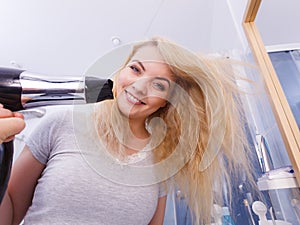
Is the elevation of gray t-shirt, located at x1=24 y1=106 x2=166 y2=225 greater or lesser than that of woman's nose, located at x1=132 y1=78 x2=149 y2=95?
lesser

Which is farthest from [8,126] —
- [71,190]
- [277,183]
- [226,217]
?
[226,217]

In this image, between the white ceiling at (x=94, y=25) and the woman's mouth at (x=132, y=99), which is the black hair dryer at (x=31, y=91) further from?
the white ceiling at (x=94, y=25)

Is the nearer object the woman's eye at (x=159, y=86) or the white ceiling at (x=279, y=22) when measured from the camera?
Result: the woman's eye at (x=159, y=86)

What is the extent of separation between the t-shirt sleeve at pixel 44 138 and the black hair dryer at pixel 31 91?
158mm

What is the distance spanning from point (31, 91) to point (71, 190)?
0.24m

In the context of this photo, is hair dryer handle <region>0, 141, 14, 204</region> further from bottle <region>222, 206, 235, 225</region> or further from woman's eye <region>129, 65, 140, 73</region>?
bottle <region>222, 206, 235, 225</region>

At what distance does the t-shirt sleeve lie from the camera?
0.48 meters

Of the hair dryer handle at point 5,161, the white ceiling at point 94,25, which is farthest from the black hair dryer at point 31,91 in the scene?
the white ceiling at point 94,25

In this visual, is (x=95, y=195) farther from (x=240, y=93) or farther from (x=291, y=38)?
(x=291, y=38)

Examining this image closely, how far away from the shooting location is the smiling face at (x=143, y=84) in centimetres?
49

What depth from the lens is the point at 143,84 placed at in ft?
1.62

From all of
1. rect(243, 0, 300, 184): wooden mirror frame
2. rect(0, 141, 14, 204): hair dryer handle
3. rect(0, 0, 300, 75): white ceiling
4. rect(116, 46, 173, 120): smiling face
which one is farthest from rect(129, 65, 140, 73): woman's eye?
rect(0, 0, 300, 75): white ceiling

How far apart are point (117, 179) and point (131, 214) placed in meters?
0.08

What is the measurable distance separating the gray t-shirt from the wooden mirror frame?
1.50 feet
